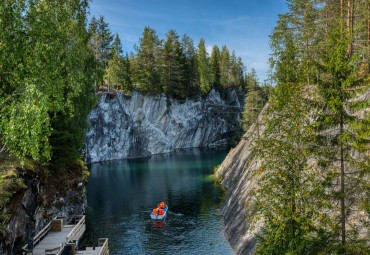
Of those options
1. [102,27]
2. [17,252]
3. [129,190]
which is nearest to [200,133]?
[102,27]

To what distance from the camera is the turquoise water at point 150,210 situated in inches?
941

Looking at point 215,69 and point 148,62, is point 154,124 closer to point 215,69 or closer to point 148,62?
point 148,62

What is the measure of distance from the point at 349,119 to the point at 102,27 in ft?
282

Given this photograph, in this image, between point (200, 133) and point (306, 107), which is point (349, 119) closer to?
point (306, 107)

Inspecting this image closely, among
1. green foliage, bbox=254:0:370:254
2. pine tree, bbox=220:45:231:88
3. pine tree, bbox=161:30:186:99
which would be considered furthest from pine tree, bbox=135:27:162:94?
green foliage, bbox=254:0:370:254

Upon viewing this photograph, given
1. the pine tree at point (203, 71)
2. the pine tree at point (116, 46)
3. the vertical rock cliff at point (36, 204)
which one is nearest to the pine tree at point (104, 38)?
the pine tree at point (116, 46)

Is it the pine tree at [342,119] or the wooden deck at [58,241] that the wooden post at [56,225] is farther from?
the pine tree at [342,119]

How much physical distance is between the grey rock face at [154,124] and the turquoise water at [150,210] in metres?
18.9

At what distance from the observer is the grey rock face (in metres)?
72.8

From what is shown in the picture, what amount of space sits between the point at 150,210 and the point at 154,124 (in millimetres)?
53864

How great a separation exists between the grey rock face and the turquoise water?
18.9 m

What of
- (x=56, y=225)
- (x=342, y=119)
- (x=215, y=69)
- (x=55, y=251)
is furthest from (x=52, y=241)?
(x=215, y=69)

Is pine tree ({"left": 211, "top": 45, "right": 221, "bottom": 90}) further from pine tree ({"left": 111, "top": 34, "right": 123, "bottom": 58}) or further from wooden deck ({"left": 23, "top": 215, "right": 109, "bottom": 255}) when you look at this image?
wooden deck ({"left": 23, "top": 215, "right": 109, "bottom": 255})

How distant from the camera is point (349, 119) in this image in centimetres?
1070
